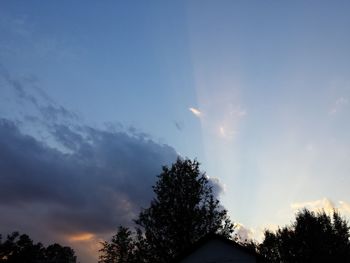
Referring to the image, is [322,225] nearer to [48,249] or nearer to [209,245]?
[209,245]

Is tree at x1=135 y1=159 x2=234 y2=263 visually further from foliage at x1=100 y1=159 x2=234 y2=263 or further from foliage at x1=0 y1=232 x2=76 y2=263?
foliage at x1=0 y1=232 x2=76 y2=263

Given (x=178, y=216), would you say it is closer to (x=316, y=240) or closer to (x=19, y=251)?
(x=316, y=240)

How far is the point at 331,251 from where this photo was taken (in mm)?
47781

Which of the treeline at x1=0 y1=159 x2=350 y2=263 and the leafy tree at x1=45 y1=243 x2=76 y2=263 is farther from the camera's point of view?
the leafy tree at x1=45 y1=243 x2=76 y2=263

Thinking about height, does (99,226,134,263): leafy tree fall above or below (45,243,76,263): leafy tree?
below

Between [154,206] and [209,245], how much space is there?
17390 millimetres

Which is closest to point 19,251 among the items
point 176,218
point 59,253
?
point 59,253

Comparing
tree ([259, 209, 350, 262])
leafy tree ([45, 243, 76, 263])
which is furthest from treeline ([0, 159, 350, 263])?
leafy tree ([45, 243, 76, 263])

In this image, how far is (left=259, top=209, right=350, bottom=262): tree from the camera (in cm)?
4728

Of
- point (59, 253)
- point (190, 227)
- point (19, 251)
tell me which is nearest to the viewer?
point (190, 227)

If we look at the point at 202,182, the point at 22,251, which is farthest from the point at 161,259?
the point at 22,251

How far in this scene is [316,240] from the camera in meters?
49.8

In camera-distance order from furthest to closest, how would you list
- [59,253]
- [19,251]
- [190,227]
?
[59,253] → [19,251] → [190,227]

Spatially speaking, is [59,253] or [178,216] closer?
[178,216]
